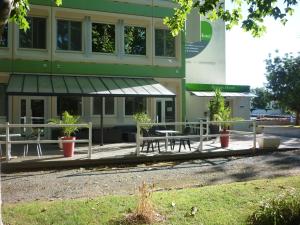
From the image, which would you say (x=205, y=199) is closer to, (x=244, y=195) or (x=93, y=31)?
(x=244, y=195)

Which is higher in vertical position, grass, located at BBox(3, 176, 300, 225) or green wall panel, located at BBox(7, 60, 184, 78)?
green wall panel, located at BBox(7, 60, 184, 78)

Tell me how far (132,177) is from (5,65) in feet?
39.1

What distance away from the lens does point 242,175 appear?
11.9 m

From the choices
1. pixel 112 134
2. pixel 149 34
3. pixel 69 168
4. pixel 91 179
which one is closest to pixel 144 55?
pixel 149 34

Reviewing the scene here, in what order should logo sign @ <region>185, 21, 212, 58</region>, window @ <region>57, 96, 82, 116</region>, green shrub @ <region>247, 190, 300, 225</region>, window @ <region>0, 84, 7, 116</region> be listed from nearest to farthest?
green shrub @ <region>247, 190, 300, 225</region>, window @ <region>0, 84, 7, 116</region>, window @ <region>57, 96, 82, 116</region>, logo sign @ <region>185, 21, 212, 58</region>

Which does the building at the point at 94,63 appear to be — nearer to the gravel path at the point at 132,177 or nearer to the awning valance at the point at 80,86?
the awning valance at the point at 80,86

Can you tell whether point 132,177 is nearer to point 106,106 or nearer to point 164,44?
point 106,106

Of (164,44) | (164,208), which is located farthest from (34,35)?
(164,208)

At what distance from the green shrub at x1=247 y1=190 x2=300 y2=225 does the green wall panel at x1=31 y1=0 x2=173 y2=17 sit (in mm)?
17172

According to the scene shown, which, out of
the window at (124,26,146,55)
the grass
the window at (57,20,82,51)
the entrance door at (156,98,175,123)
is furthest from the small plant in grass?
the entrance door at (156,98,175,123)

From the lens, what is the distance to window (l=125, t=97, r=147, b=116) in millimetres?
24312

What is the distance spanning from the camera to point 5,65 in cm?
2075

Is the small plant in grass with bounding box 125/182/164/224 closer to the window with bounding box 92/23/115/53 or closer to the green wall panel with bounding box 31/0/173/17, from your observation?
the green wall panel with bounding box 31/0/173/17

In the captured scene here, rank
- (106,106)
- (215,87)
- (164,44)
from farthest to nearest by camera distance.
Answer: (215,87), (164,44), (106,106)
